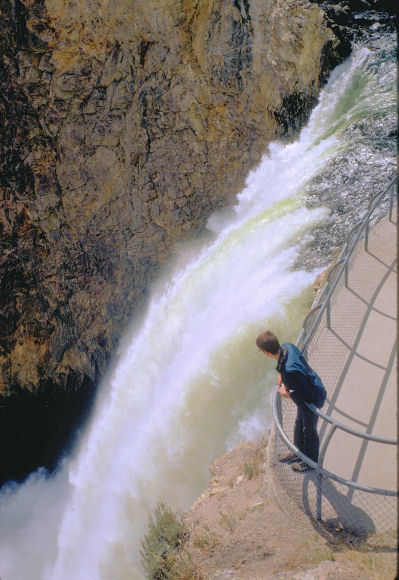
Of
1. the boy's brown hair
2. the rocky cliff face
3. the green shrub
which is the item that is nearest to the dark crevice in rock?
the rocky cliff face

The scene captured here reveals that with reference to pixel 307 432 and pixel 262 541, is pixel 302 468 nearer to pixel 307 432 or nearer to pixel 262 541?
pixel 307 432

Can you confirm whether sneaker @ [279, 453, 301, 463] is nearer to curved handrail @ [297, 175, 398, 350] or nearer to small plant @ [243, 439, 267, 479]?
small plant @ [243, 439, 267, 479]

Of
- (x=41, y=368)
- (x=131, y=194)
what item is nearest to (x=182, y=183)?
(x=131, y=194)

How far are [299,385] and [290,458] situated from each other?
1.04 m

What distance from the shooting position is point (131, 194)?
11.0 metres

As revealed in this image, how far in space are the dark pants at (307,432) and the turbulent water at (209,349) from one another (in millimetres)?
2497

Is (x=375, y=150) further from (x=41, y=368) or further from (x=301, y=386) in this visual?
(x=41, y=368)

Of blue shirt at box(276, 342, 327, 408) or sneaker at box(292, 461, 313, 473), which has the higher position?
blue shirt at box(276, 342, 327, 408)

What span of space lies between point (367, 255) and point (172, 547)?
4.02 metres

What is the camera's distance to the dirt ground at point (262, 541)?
3193 millimetres

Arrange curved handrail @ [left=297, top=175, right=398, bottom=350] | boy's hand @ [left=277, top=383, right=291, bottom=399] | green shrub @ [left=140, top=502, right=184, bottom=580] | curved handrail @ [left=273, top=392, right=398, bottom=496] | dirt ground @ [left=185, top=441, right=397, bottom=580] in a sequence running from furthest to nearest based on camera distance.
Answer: green shrub @ [left=140, top=502, right=184, bottom=580] → curved handrail @ [left=297, top=175, right=398, bottom=350] → boy's hand @ [left=277, top=383, right=291, bottom=399] → dirt ground @ [left=185, top=441, right=397, bottom=580] → curved handrail @ [left=273, top=392, right=398, bottom=496]

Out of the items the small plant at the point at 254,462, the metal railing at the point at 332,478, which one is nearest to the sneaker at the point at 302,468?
the metal railing at the point at 332,478

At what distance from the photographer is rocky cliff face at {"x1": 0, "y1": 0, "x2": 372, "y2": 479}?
30.6ft

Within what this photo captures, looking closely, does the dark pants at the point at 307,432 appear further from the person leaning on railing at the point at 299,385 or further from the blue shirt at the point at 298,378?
the blue shirt at the point at 298,378
